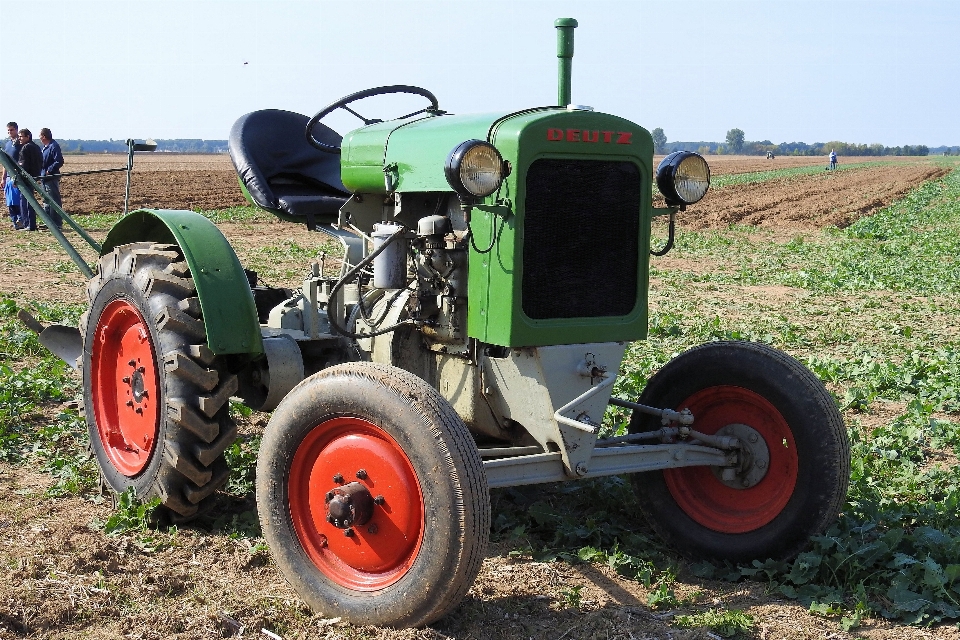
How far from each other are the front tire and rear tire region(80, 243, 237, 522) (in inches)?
72.3

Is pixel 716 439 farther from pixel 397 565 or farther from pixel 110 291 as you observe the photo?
pixel 110 291

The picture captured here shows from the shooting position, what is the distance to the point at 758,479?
4129mm

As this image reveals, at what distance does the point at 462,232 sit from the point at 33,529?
2.18 m

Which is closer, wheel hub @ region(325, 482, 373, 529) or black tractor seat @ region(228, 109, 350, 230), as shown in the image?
wheel hub @ region(325, 482, 373, 529)

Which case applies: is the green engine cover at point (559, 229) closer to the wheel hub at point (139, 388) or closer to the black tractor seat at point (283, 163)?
the wheel hub at point (139, 388)

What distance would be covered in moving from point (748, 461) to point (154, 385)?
253 cm

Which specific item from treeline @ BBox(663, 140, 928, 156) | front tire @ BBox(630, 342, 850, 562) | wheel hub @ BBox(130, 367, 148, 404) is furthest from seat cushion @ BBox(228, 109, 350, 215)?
treeline @ BBox(663, 140, 928, 156)

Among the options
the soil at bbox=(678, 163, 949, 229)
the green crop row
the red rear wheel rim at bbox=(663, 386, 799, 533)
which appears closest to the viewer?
the red rear wheel rim at bbox=(663, 386, 799, 533)

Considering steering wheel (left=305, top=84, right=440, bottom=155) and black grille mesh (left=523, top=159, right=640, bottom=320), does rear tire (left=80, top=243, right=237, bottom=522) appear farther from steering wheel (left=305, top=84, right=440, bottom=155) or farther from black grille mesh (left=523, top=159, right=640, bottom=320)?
black grille mesh (left=523, top=159, right=640, bottom=320)

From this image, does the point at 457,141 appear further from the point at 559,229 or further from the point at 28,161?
the point at 28,161

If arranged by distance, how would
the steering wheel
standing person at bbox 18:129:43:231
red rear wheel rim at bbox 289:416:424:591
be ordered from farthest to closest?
standing person at bbox 18:129:43:231, the steering wheel, red rear wheel rim at bbox 289:416:424:591

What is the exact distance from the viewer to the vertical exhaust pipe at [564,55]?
158 inches

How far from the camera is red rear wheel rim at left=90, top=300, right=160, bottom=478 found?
4379 mm

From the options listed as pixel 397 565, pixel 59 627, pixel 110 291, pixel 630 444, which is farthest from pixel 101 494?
pixel 630 444
